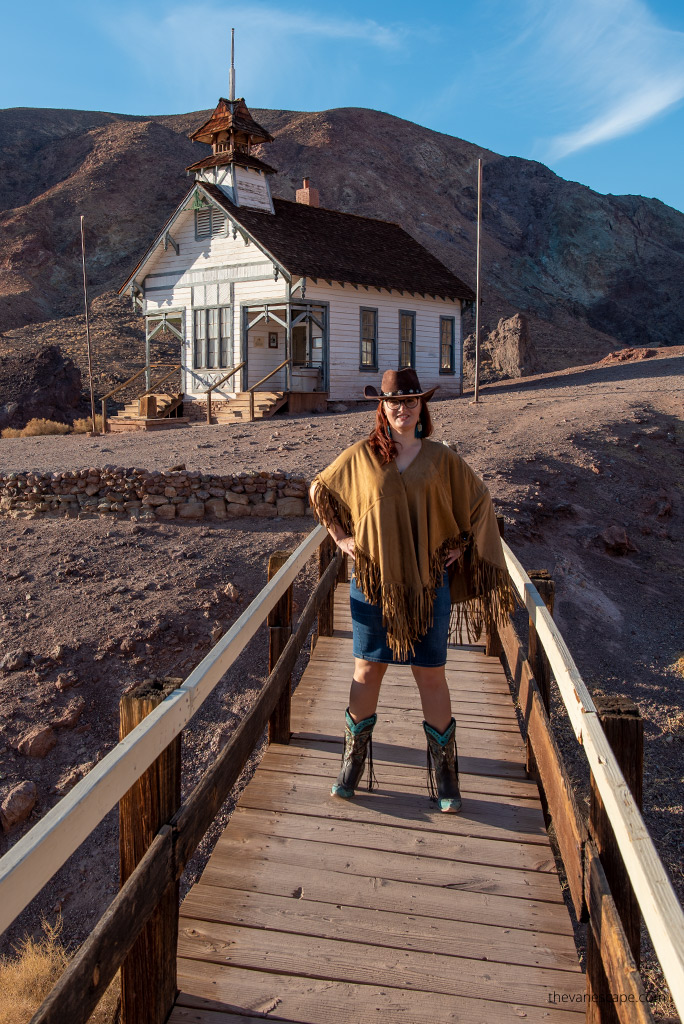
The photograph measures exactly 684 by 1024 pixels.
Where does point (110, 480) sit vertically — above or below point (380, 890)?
above

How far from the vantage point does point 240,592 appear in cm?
967

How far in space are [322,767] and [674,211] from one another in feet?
245

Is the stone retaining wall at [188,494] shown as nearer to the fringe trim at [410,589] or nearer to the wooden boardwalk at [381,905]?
the wooden boardwalk at [381,905]

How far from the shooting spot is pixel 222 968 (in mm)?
2771

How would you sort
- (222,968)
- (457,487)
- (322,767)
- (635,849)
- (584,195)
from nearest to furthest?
1. (635,849)
2. (222,968)
3. (457,487)
4. (322,767)
5. (584,195)

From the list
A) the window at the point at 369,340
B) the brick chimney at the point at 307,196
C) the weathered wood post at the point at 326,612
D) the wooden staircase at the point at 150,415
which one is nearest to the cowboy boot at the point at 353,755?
the weathered wood post at the point at 326,612

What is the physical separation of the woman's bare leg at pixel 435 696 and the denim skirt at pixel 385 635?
0.15 feet

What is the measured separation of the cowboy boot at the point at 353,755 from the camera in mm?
3881

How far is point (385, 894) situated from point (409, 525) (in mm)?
1518

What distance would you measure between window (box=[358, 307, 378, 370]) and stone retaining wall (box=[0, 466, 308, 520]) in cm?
1265

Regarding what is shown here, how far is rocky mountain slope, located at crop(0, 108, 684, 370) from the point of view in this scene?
53.2 metres

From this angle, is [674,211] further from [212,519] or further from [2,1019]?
[2,1019]

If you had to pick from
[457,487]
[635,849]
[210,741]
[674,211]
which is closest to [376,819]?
[457,487]

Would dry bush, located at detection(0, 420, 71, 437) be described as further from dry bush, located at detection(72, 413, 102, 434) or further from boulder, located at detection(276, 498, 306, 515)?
boulder, located at detection(276, 498, 306, 515)
